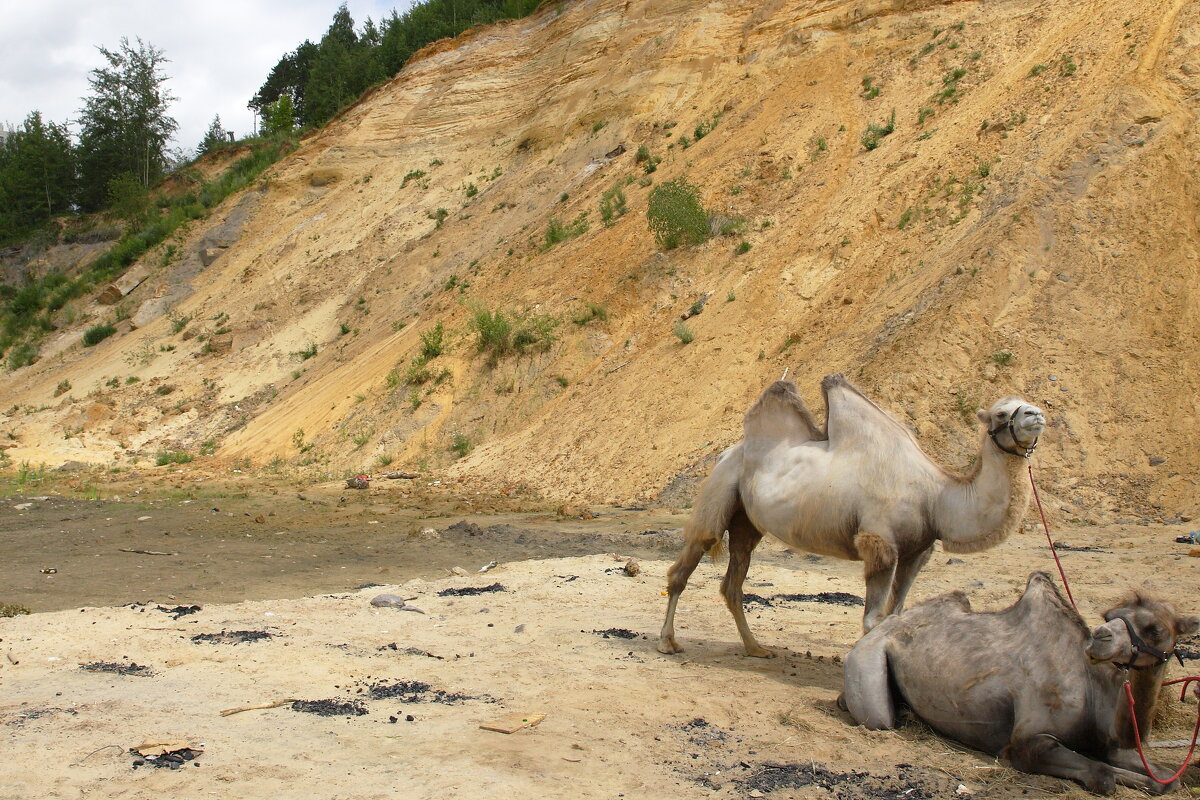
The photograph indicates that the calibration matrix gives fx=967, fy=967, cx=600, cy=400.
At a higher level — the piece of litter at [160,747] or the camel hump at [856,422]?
the camel hump at [856,422]

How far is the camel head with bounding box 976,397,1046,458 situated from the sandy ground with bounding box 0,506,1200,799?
1560 millimetres

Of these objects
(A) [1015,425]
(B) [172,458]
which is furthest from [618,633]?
(B) [172,458]

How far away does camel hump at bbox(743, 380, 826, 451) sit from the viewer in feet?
22.1

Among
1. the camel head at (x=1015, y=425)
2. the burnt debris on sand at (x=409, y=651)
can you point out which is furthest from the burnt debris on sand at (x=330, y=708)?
the camel head at (x=1015, y=425)

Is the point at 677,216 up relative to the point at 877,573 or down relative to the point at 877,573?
up

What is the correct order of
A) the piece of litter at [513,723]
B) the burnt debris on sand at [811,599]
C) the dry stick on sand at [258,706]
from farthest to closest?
the burnt debris on sand at [811,599]
the dry stick on sand at [258,706]
the piece of litter at [513,723]

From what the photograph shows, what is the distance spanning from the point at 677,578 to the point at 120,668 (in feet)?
12.3

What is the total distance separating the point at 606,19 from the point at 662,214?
1454cm

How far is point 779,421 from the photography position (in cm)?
678

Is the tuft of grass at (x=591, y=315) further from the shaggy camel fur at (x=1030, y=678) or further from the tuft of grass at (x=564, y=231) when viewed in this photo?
the shaggy camel fur at (x=1030, y=678)

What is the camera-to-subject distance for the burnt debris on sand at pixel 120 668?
5996mm

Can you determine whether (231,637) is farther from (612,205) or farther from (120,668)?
(612,205)

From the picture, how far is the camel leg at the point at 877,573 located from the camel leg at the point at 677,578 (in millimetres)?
1329

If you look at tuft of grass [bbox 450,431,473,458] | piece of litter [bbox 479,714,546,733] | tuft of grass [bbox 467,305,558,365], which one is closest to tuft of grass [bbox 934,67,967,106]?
tuft of grass [bbox 467,305,558,365]
